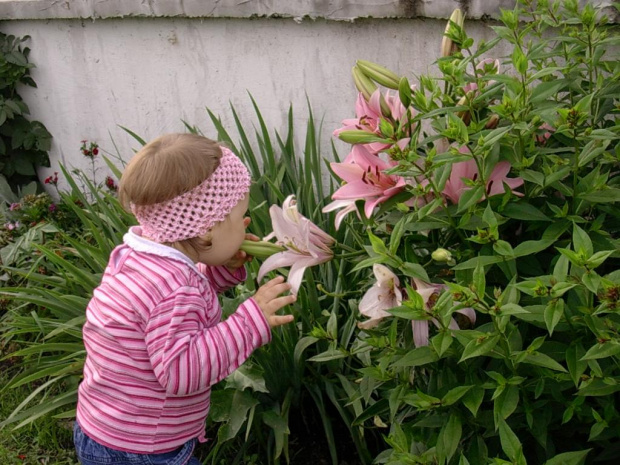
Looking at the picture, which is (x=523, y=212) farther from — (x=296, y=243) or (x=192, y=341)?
(x=192, y=341)

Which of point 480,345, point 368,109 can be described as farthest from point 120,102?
point 480,345

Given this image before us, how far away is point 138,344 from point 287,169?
1.74m

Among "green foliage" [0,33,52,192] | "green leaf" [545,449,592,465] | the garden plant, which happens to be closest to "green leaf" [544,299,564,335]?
the garden plant

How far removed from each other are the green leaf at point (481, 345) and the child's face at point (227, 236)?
0.75 meters

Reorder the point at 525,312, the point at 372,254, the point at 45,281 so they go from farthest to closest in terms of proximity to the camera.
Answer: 1. the point at 45,281
2. the point at 372,254
3. the point at 525,312

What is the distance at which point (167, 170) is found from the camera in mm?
1858

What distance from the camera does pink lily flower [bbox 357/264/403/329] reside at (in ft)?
5.19

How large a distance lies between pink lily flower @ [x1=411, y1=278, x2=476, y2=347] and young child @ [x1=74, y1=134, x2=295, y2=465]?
1.27ft

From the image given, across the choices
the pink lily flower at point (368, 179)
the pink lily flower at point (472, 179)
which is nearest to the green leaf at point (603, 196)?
the pink lily flower at point (472, 179)

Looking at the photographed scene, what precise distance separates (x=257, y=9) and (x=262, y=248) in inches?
73.9

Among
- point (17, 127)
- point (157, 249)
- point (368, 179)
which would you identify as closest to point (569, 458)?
point (368, 179)

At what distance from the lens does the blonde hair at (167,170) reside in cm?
186

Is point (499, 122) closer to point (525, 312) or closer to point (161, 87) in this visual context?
point (525, 312)

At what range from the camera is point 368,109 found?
1703 mm
